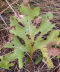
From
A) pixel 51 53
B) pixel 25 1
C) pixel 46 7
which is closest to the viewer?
pixel 51 53

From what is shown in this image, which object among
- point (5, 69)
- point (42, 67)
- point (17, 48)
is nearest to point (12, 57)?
point (17, 48)

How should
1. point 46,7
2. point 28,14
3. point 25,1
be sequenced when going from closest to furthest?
point 28,14 → point 25,1 → point 46,7

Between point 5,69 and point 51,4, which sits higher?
point 51,4

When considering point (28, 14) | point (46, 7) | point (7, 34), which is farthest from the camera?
point (46, 7)

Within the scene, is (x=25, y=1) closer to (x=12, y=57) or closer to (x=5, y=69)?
(x=12, y=57)

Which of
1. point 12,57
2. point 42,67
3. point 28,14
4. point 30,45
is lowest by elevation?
point 42,67

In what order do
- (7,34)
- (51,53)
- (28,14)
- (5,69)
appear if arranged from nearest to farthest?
(51,53) → (28,14) → (5,69) → (7,34)

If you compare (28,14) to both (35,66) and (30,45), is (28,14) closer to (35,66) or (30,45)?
(30,45)

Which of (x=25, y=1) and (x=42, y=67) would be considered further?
(x=42, y=67)

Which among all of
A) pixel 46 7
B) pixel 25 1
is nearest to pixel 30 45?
pixel 25 1
